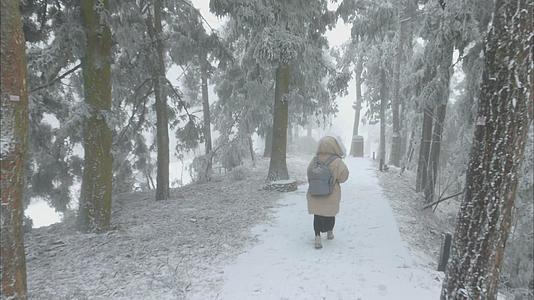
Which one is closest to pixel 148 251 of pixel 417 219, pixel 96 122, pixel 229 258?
pixel 229 258

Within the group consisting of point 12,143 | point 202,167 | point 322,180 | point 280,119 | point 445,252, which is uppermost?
point 280,119

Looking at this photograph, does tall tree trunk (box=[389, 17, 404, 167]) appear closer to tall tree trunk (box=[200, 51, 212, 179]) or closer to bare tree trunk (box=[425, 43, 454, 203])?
bare tree trunk (box=[425, 43, 454, 203])

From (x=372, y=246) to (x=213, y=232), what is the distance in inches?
122

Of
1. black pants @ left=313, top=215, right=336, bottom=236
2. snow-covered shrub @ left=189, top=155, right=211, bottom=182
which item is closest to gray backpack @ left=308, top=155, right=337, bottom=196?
black pants @ left=313, top=215, right=336, bottom=236

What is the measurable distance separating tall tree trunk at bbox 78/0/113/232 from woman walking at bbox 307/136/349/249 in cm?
386

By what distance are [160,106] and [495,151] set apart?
8.27 metres

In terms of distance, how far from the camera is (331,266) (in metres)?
5.83

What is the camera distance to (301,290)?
5.07 m

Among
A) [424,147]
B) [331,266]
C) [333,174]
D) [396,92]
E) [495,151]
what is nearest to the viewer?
[495,151]

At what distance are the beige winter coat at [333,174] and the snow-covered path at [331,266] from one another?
2.36ft

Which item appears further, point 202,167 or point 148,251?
point 202,167

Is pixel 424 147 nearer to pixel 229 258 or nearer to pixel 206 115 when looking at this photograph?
pixel 229 258

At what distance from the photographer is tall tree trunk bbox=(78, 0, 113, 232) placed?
22.2ft

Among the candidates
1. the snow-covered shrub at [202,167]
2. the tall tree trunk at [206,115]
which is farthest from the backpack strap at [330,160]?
the snow-covered shrub at [202,167]
